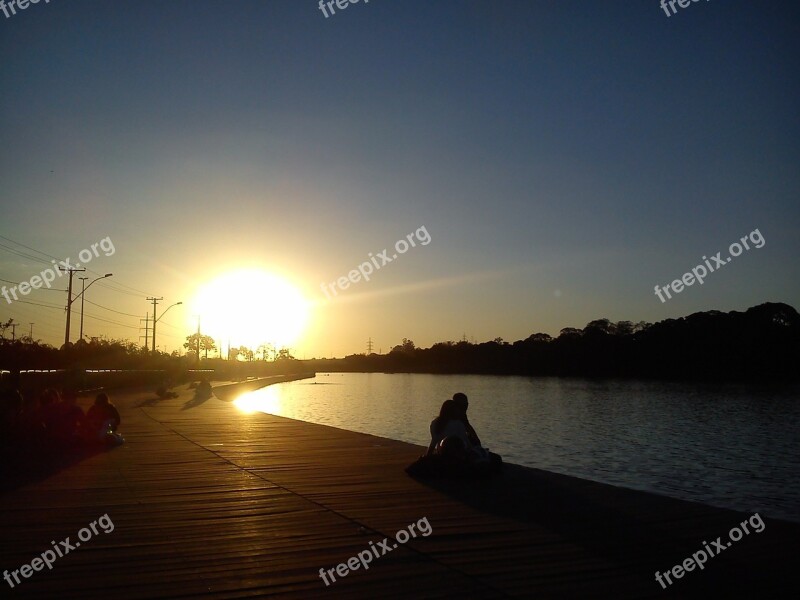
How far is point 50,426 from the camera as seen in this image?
50.0 feet

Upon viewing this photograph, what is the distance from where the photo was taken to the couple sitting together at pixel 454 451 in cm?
1163

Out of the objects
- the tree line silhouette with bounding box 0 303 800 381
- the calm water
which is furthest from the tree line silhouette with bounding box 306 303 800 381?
the calm water

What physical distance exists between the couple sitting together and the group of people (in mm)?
7993

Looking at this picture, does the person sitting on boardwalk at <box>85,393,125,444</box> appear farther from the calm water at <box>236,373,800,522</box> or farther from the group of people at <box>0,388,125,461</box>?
the calm water at <box>236,373,800,522</box>

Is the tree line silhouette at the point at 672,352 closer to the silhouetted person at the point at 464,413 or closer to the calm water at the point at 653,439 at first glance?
the calm water at the point at 653,439

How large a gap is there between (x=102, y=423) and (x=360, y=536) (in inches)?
413

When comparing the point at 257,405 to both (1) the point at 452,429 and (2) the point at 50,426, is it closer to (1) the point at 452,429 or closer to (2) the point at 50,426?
(2) the point at 50,426

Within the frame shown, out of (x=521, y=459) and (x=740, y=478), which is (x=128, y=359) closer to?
(x=521, y=459)

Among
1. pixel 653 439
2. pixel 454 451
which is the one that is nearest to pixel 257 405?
pixel 653 439

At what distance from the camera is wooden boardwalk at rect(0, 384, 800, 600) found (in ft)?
19.2

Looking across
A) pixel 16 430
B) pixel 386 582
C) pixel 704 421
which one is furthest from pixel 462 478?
pixel 704 421

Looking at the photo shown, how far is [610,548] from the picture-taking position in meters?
7.14

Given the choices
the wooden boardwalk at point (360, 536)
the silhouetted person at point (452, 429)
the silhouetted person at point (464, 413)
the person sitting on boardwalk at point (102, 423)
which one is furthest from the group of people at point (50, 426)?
the silhouetted person at point (464, 413)

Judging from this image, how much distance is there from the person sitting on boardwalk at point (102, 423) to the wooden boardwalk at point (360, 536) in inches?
109
